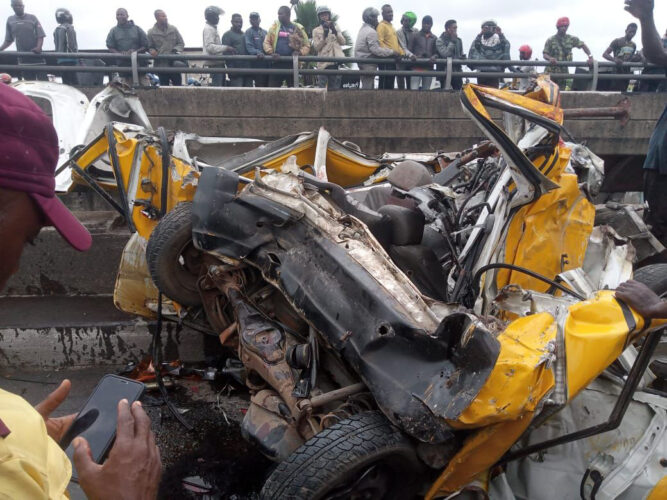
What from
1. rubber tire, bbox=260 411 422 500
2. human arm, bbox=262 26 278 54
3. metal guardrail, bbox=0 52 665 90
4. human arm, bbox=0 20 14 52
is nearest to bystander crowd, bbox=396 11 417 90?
metal guardrail, bbox=0 52 665 90

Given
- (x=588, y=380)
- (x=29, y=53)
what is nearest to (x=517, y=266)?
(x=588, y=380)

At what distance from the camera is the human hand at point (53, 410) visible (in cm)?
151

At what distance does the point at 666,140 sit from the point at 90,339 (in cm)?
504

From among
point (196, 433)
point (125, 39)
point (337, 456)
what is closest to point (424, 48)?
point (125, 39)

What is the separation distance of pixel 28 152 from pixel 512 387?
6.05ft

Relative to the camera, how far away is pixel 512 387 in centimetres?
210

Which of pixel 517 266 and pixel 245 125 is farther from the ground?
pixel 245 125

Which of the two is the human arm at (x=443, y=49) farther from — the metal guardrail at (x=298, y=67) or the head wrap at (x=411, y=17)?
the head wrap at (x=411, y=17)

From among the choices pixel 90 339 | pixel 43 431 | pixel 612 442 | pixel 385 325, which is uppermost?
pixel 43 431

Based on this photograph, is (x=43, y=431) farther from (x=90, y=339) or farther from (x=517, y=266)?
(x=90, y=339)

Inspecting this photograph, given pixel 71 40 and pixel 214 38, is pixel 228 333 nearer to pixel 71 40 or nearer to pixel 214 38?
pixel 214 38

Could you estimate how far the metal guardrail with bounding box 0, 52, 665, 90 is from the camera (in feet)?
26.5

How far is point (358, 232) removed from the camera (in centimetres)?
294

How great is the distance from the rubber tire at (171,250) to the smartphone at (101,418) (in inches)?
80.6
